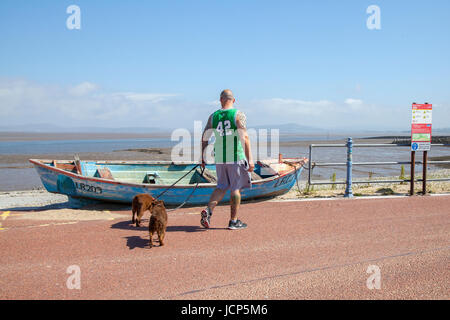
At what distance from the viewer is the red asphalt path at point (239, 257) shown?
11.4 ft

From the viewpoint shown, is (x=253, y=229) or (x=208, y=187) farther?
(x=208, y=187)

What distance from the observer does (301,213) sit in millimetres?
6875

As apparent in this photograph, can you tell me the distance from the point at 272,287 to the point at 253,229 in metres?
2.22

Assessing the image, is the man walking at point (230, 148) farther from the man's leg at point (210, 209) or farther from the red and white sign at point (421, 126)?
the red and white sign at point (421, 126)

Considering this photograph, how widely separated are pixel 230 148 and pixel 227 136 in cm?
19

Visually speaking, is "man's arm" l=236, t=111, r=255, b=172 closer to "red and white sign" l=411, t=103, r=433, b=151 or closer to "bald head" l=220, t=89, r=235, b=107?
"bald head" l=220, t=89, r=235, b=107

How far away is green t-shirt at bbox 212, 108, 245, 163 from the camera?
5.36m

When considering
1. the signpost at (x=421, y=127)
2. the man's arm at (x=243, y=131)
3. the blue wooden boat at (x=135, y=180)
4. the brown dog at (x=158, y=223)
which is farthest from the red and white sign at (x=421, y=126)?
the brown dog at (x=158, y=223)

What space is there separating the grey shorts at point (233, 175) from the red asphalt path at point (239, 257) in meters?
0.74

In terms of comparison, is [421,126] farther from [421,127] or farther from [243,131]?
[243,131]
